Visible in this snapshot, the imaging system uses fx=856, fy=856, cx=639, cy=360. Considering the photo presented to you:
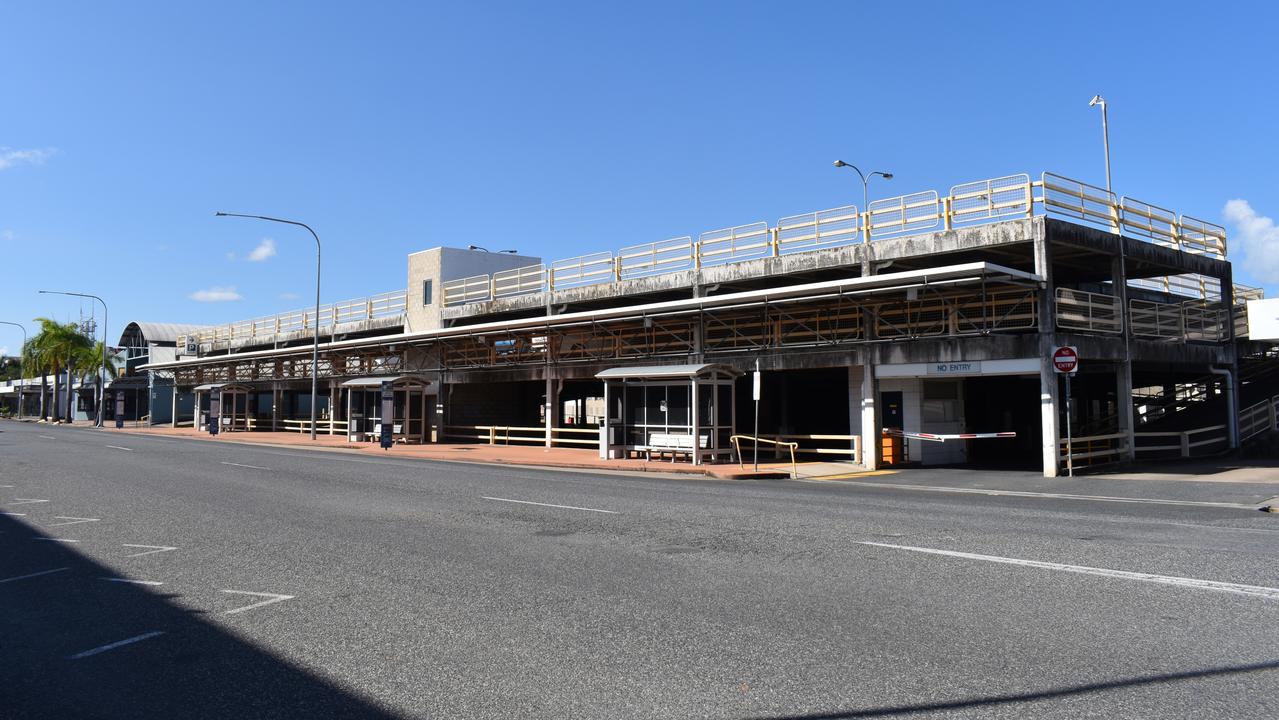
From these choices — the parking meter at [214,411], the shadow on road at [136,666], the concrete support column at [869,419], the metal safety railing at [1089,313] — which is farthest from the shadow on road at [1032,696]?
the parking meter at [214,411]

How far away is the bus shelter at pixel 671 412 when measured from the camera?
24.7 meters

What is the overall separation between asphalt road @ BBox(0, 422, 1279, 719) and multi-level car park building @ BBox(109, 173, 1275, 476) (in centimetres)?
992

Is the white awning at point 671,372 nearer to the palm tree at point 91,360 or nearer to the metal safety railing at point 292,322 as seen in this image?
the metal safety railing at point 292,322

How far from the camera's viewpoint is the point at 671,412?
26.2 m

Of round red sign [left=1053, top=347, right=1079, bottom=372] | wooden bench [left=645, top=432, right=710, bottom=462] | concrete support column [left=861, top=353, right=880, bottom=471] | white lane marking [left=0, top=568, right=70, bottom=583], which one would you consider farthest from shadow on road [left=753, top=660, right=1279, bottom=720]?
wooden bench [left=645, top=432, right=710, bottom=462]

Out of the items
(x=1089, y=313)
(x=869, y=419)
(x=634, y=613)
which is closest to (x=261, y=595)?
(x=634, y=613)

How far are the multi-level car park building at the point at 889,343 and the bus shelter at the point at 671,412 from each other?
0.25 feet

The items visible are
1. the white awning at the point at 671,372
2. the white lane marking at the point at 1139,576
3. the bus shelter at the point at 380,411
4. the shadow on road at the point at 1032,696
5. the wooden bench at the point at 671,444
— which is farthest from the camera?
the bus shelter at the point at 380,411

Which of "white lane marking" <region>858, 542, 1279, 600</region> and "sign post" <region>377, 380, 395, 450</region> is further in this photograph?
"sign post" <region>377, 380, 395, 450</region>

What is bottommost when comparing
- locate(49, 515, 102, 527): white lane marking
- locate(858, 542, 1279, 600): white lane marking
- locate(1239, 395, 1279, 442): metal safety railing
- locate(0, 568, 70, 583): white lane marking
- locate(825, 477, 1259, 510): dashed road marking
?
locate(825, 477, 1259, 510): dashed road marking

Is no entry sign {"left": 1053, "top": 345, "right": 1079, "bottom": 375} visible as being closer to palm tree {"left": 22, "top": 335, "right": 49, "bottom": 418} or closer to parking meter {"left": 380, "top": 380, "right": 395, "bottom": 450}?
parking meter {"left": 380, "top": 380, "right": 395, "bottom": 450}

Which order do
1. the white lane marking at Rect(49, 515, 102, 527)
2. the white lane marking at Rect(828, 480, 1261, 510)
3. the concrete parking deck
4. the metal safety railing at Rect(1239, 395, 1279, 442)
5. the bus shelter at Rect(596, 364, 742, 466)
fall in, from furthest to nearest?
the metal safety railing at Rect(1239, 395, 1279, 442)
the bus shelter at Rect(596, 364, 742, 466)
the concrete parking deck
the white lane marking at Rect(828, 480, 1261, 510)
the white lane marking at Rect(49, 515, 102, 527)

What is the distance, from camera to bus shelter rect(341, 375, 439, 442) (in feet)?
122

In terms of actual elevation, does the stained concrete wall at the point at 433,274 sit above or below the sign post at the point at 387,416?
above
